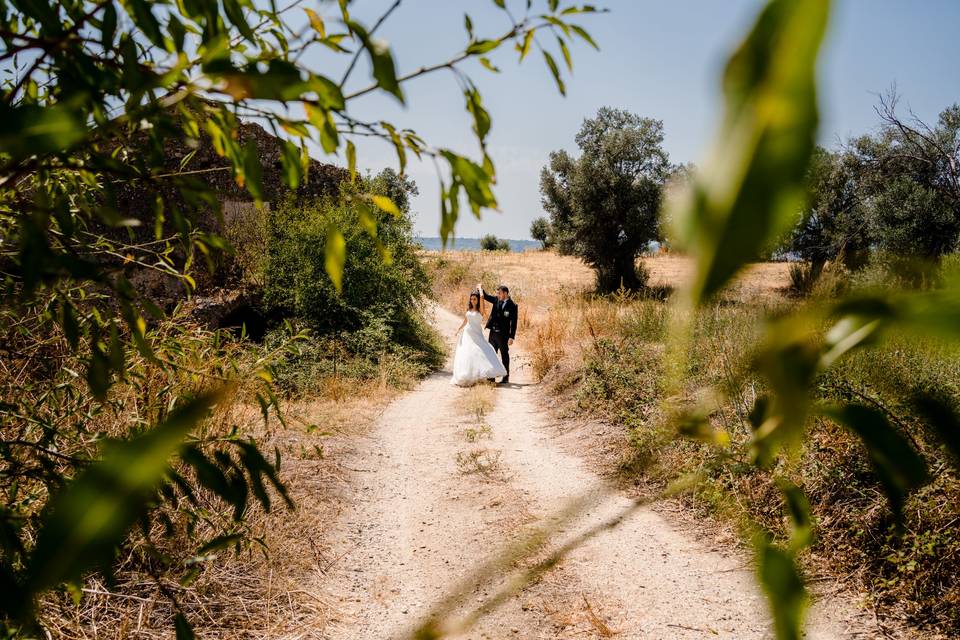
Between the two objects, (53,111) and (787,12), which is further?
(53,111)

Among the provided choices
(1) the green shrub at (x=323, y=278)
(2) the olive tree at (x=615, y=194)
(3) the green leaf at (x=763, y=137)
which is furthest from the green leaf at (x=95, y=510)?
(2) the olive tree at (x=615, y=194)

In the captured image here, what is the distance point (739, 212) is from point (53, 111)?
454 mm

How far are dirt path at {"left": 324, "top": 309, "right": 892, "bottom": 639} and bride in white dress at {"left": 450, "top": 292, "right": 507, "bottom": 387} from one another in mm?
3701

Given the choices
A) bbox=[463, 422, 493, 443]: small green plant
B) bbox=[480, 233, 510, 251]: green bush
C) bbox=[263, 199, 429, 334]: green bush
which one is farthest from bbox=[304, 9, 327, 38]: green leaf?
bbox=[480, 233, 510, 251]: green bush

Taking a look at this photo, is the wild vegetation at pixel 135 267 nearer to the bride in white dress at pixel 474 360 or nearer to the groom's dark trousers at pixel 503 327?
the bride in white dress at pixel 474 360

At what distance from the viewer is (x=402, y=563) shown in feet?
14.1

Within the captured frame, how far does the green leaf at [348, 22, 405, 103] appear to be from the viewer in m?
0.60

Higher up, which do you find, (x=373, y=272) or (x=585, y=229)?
(x=585, y=229)

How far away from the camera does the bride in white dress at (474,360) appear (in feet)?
34.8

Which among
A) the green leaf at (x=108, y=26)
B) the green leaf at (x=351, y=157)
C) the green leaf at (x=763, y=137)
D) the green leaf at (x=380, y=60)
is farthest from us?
the green leaf at (x=351, y=157)

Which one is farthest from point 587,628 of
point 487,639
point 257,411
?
point 257,411

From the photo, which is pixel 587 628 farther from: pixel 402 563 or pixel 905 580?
pixel 905 580

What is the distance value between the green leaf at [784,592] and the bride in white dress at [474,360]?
1032 centimetres

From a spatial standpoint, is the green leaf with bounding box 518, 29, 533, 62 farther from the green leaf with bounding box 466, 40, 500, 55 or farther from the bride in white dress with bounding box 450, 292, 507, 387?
the bride in white dress with bounding box 450, 292, 507, 387
